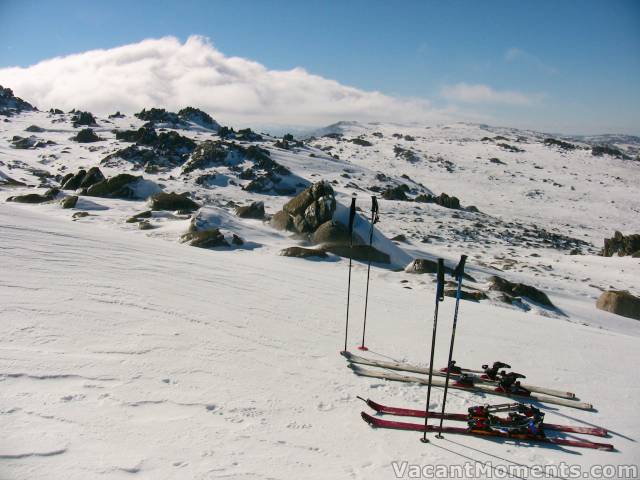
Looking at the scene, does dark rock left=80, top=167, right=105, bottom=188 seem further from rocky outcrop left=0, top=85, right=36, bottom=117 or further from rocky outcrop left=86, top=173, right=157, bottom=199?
rocky outcrop left=0, top=85, right=36, bottom=117

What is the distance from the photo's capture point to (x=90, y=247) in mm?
12797

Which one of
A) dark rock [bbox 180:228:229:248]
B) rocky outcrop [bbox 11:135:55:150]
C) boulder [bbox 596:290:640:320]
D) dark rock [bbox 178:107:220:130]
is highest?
dark rock [bbox 178:107:220:130]

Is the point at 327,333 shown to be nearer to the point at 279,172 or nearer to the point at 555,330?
the point at 555,330

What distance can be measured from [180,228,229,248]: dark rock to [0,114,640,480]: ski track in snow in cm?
103

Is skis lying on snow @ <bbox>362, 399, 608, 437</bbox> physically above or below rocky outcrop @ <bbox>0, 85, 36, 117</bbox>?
below

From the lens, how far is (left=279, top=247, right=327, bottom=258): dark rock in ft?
60.1

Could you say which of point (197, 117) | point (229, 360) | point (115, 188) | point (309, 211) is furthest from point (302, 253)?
point (197, 117)

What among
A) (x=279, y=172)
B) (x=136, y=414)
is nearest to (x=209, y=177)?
(x=279, y=172)

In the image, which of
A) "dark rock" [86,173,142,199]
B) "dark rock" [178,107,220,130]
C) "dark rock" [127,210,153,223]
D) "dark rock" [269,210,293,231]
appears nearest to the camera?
"dark rock" [127,210,153,223]

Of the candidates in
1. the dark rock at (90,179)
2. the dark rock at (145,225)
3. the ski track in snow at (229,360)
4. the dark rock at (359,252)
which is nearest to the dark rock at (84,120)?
the dark rock at (90,179)

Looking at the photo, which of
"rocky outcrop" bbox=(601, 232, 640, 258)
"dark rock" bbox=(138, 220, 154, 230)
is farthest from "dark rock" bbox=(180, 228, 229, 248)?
"rocky outcrop" bbox=(601, 232, 640, 258)

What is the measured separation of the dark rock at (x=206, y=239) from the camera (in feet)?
60.0

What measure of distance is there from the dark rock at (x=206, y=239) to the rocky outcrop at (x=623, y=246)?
1008 inches

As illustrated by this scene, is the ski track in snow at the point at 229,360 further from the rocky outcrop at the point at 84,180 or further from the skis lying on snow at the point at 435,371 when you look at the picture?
the rocky outcrop at the point at 84,180
